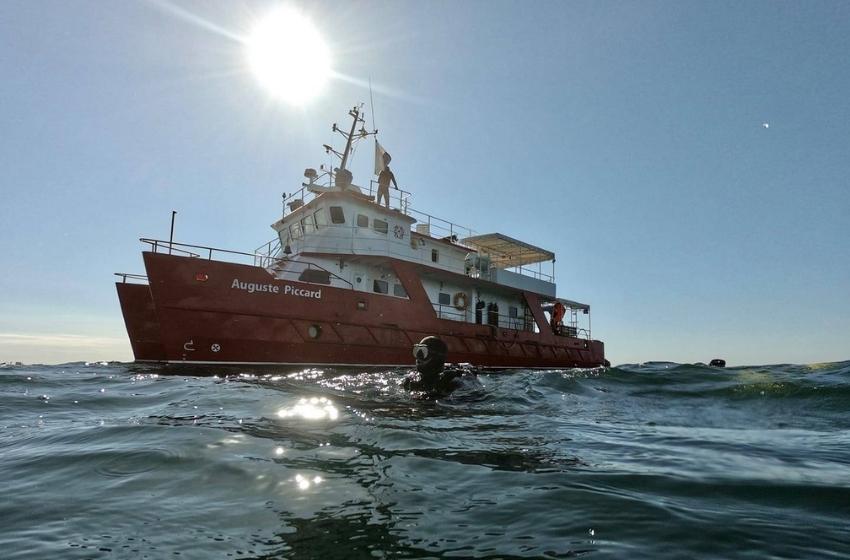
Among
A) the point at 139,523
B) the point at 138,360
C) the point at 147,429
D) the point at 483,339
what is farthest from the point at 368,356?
the point at 139,523

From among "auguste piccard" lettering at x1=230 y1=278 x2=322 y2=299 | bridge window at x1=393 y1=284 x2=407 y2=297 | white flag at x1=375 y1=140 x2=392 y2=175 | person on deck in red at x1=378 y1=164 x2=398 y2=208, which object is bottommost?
"auguste piccard" lettering at x1=230 y1=278 x2=322 y2=299

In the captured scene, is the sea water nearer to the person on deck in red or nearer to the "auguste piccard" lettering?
the "auguste piccard" lettering

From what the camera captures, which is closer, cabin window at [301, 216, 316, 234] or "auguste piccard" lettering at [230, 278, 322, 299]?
"auguste piccard" lettering at [230, 278, 322, 299]

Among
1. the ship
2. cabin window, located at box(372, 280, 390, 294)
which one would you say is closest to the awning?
the ship

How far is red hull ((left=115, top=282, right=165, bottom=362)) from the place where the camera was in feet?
40.9

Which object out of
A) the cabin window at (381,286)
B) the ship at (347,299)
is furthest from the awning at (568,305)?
the cabin window at (381,286)

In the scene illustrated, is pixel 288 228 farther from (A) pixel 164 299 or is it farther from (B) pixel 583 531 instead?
(B) pixel 583 531

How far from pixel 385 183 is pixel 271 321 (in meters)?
7.55

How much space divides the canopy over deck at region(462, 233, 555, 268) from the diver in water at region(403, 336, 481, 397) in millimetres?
10881

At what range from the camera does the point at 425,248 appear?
17188 millimetres

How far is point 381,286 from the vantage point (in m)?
15.2

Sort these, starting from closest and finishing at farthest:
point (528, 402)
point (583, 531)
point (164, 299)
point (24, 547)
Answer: point (24, 547) → point (583, 531) → point (528, 402) → point (164, 299)

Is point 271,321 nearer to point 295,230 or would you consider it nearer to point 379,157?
point 295,230

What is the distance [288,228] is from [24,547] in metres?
16.0
